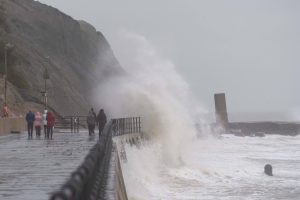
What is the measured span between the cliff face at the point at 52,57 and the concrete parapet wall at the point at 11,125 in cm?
877

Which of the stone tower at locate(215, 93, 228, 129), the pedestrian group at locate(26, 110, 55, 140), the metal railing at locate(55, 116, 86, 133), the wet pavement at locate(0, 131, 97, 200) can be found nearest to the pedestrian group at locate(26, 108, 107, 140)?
the pedestrian group at locate(26, 110, 55, 140)

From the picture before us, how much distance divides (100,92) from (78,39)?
41.3 feet

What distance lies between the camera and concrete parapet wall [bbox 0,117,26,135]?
1008 inches

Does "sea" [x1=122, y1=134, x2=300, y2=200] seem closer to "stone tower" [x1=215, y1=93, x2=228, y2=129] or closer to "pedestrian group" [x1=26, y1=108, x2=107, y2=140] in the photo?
"pedestrian group" [x1=26, y1=108, x2=107, y2=140]

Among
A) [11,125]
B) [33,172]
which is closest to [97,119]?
[11,125]

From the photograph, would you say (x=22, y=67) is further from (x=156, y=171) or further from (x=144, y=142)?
(x=156, y=171)

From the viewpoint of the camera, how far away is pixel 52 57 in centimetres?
6812

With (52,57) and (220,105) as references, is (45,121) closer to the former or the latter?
(52,57)

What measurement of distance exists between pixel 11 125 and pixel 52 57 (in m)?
41.1

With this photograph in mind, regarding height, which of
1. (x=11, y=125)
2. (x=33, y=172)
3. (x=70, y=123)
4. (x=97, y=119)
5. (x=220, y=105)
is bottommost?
(x=33, y=172)

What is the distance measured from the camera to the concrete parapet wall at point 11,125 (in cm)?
2562

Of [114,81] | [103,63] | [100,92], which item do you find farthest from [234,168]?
[103,63]

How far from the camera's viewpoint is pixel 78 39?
273 ft

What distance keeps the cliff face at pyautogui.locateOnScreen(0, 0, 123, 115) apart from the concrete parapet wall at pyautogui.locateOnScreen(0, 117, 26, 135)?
8.77 metres
